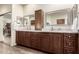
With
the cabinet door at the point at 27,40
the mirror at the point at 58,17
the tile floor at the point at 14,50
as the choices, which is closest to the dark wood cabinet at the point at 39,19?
the mirror at the point at 58,17

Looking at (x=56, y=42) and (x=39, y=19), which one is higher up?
(x=39, y=19)

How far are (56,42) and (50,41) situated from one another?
0.35ft

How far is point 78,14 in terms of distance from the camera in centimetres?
238

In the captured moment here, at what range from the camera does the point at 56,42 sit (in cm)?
243

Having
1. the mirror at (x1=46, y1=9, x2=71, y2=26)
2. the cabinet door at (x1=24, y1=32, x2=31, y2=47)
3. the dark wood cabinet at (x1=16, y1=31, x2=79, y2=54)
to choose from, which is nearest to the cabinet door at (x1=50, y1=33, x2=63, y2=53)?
the dark wood cabinet at (x1=16, y1=31, x2=79, y2=54)

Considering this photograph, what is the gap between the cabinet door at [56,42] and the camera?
2412 mm

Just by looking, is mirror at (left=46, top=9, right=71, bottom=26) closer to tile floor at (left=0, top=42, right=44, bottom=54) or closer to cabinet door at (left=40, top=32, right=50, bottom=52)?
cabinet door at (left=40, top=32, right=50, bottom=52)

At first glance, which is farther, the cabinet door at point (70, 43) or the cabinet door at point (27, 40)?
the cabinet door at point (27, 40)

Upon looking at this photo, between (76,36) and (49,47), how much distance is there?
0.50 meters

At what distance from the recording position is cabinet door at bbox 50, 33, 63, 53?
7.91ft

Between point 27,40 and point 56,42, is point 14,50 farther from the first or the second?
point 56,42

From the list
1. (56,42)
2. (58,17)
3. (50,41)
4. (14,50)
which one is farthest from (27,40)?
(58,17)

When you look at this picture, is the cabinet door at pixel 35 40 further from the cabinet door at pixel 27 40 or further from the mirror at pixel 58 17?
the mirror at pixel 58 17
